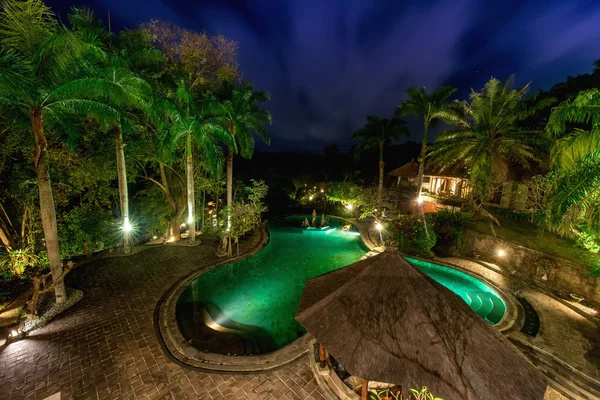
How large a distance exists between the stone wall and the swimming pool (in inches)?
99.6

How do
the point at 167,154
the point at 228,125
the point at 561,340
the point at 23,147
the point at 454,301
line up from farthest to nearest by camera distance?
the point at 228,125 < the point at 167,154 < the point at 23,147 < the point at 561,340 < the point at 454,301

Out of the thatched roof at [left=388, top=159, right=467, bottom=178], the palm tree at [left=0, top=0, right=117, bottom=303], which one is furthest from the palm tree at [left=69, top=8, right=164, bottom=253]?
the thatched roof at [left=388, top=159, right=467, bottom=178]

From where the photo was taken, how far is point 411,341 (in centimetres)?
408

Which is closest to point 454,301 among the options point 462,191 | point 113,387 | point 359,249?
point 113,387

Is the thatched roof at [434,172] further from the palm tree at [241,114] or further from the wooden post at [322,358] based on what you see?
the wooden post at [322,358]

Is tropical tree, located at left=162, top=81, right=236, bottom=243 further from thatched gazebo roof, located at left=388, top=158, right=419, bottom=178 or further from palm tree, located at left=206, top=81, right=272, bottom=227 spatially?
thatched gazebo roof, located at left=388, top=158, right=419, bottom=178

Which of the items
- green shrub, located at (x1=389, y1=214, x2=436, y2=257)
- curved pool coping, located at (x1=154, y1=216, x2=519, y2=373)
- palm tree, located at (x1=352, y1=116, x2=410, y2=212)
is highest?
palm tree, located at (x1=352, y1=116, x2=410, y2=212)

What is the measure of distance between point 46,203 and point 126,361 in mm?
5631

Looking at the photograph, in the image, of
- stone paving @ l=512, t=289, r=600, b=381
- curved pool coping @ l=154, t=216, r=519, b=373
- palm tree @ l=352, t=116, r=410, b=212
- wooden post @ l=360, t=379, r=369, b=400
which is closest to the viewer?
wooden post @ l=360, t=379, r=369, b=400

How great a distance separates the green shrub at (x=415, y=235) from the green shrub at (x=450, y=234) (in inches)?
26.4

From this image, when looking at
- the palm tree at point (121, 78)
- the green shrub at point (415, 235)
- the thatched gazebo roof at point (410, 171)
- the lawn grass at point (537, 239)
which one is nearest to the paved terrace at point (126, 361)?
the lawn grass at point (537, 239)

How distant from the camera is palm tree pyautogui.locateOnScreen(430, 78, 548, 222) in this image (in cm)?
1473

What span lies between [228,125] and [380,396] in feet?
49.3

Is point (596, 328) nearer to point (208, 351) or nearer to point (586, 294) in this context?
point (586, 294)
